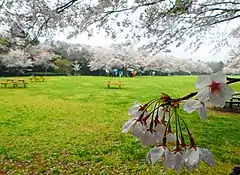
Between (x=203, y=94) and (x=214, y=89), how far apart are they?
2 centimetres

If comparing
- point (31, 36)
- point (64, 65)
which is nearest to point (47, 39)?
point (31, 36)

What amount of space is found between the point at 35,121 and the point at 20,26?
352 centimetres

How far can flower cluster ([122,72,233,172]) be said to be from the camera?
41 cm

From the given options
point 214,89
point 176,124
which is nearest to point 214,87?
point 214,89

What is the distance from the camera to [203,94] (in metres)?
0.41

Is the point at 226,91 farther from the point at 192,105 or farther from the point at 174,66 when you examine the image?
the point at 174,66

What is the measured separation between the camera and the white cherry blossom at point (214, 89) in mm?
400

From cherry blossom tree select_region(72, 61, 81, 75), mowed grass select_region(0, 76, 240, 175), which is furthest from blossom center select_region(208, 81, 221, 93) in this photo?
cherry blossom tree select_region(72, 61, 81, 75)

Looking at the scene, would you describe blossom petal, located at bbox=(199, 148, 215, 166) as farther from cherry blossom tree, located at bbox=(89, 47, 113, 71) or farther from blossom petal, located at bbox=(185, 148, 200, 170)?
cherry blossom tree, located at bbox=(89, 47, 113, 71)

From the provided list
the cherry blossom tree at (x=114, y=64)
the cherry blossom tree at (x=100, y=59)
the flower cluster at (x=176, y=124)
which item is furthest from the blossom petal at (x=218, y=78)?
the cherry blossom tree at (x=114, y=64)

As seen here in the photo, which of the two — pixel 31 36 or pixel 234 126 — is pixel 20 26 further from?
pixel 234 126

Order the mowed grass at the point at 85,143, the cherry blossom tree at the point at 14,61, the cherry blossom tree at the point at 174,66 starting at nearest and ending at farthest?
the mowed grass at the point at 85,143 → the cherry blossom tree at the point at 14,61 → the cherry blossom tree at the point at 174,66

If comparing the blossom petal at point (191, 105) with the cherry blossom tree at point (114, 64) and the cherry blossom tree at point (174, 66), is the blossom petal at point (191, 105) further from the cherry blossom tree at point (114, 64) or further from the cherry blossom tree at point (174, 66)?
the cherry blossom tree at point (174, 66)

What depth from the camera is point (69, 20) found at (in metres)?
4.57
